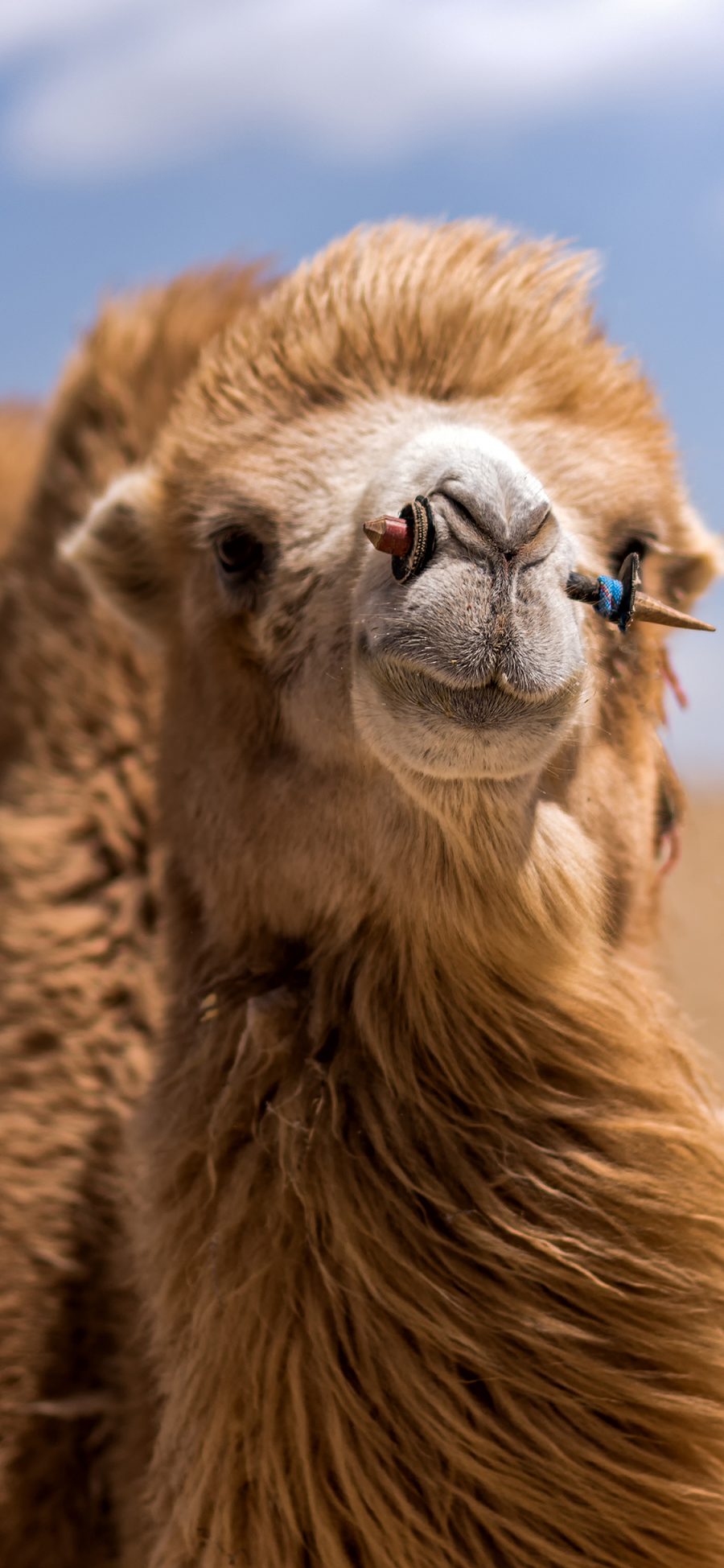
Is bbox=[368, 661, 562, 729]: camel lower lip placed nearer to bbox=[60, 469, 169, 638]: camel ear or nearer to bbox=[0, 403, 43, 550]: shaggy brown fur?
bbox=[60, 469, 169, 638]: camel ear

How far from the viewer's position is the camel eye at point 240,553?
3137 millimetres

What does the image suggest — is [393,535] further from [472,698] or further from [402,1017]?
[402,1017]

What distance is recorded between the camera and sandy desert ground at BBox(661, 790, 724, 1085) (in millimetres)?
3707

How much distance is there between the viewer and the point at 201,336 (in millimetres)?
4855

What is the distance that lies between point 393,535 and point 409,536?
2 cm

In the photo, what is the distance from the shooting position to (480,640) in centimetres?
233

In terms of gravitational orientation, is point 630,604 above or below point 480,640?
above

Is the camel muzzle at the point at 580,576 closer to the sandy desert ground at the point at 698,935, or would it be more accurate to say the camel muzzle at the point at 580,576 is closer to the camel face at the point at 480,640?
the camel face at the point at 480,640

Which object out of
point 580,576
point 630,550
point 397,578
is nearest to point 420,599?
point 397,578

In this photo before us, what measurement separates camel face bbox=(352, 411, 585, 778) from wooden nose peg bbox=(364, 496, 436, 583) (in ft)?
0.05

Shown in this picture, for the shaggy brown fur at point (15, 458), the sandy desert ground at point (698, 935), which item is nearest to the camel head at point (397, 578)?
the sandy desert ground at point (698, 935)

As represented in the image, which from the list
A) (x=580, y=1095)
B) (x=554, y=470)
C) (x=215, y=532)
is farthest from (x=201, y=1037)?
(x=554, y=470)

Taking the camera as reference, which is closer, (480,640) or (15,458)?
(480,640)

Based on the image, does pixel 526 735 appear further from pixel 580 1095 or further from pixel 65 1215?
pixel 65 1215
